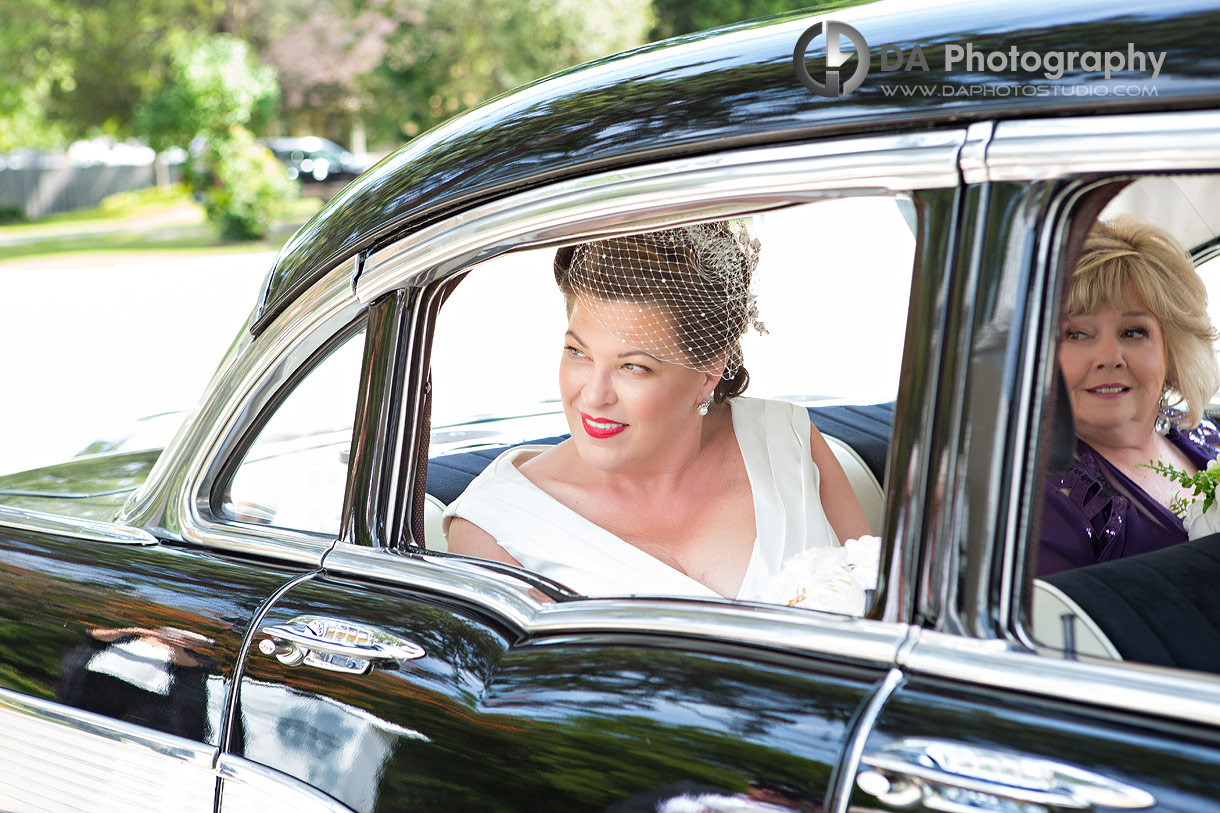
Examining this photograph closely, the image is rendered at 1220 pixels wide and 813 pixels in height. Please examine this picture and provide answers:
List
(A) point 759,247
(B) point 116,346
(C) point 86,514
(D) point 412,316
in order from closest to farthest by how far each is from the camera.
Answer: (D) point 412,316, (C) point 86,514, (A) point 759,247, (B) point 116,346

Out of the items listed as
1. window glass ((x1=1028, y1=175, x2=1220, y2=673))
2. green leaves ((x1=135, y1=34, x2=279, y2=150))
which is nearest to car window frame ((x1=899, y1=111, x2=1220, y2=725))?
window glass ((x1=1028, y1=175, x2=1220, y2=673))

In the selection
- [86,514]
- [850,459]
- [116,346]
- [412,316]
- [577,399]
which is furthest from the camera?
[116,346]

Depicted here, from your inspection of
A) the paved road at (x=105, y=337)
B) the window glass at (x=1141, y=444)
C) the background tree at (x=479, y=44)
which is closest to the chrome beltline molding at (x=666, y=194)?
the window glass at (x=1141, y=444)

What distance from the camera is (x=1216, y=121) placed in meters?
0.99

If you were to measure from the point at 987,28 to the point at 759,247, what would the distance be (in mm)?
1128

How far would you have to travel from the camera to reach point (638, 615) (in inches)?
53.2

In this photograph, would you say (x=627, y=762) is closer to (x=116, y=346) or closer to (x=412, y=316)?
(x=412, y=316)

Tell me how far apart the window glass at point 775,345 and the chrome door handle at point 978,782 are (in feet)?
2.87

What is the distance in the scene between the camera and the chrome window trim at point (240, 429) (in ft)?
5.44

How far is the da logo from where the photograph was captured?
3.94ft

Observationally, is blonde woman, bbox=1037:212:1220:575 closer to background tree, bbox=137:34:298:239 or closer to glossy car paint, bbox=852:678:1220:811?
glossy car paint, bbox=852:678:1220:811

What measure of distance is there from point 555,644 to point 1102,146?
0.83 meters

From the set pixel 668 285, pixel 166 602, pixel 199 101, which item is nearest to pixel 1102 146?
pixel 668 285

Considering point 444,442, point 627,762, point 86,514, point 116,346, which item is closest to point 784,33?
point 627,762
